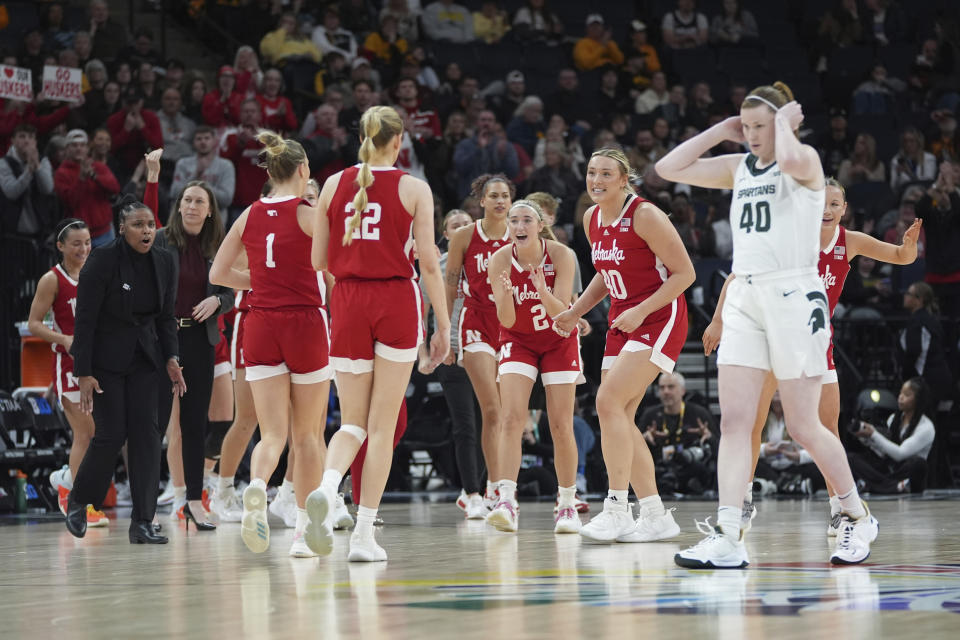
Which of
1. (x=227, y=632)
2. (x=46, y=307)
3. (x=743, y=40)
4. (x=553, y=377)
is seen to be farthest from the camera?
(x=743, y=40)

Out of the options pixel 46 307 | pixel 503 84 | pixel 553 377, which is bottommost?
pixel 553 377

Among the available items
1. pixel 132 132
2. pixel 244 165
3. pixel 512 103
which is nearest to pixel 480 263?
pixel 244 165

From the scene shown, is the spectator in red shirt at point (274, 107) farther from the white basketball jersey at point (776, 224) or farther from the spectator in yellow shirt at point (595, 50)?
the white basketball jersey at point (776, 224)

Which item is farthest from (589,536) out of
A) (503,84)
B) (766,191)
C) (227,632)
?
(503,84)

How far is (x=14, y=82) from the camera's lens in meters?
11.6

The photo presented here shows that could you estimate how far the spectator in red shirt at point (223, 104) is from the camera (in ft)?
45.2

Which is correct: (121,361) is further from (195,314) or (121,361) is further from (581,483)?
(581,483)

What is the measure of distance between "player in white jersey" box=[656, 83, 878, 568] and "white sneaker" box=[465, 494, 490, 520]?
3.51 meters

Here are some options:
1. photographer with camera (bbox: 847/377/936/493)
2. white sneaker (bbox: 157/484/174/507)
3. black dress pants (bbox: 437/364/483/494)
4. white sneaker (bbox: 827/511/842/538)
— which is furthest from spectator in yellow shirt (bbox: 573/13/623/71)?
white sneaker (bbox: 827/511/842/538)

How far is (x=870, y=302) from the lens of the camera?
1312cm

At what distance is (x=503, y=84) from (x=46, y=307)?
843 centimetres

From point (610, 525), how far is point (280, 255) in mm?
2150

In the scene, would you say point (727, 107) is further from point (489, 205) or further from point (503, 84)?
point (489, 205)

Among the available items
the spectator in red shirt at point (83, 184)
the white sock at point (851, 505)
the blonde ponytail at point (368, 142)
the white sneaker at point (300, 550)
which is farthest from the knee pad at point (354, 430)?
the spectator in red shirt at point (83, 184)
